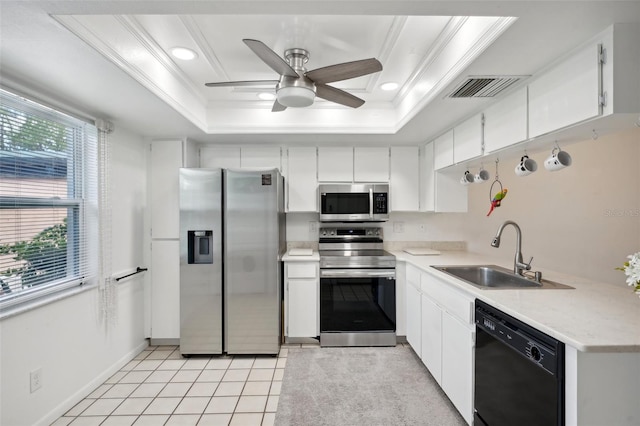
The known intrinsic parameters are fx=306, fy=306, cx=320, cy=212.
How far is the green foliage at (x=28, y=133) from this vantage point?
177cm

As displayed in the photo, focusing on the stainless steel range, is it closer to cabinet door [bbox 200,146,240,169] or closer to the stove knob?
cabinet door [bbox 200,146,240,169]

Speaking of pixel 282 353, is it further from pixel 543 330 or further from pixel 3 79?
pixel 3 79

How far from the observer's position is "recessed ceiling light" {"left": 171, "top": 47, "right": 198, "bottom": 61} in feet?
6.57

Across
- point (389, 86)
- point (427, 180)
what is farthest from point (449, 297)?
point (389, 86)

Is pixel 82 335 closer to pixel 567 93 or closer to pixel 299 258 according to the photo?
pixel 299 258

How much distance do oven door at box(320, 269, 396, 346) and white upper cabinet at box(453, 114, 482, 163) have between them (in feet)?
4.35

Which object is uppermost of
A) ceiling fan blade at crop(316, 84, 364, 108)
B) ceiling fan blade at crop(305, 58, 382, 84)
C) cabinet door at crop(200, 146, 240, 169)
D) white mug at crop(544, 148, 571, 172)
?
ceiling fan blade at crop(305, 58, 382, 84)

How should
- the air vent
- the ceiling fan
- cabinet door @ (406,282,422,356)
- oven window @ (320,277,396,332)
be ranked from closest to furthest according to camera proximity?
the ceiling fan → the air vent → cabinet door @ (406,282,422,356) → oven window @ (320,277,396,332)

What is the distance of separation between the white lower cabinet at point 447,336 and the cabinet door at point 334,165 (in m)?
1.39

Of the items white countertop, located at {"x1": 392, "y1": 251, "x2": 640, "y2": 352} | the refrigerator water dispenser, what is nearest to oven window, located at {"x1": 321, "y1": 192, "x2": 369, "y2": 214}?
the refrigerator water dispenser

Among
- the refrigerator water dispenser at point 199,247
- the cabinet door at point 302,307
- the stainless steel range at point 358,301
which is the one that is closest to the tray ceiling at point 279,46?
the refrigerator water dispenser at point 199,247

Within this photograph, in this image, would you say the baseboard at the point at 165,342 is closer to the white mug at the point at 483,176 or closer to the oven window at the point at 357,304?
the oven window at the point at 357,304

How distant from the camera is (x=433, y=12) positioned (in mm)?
1278

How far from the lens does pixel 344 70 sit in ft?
5.40
